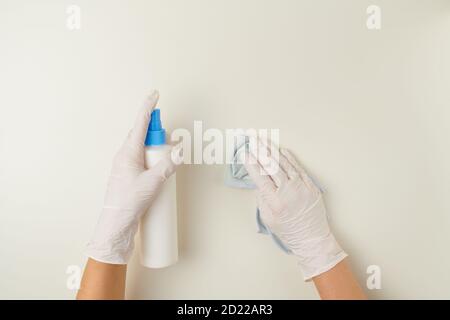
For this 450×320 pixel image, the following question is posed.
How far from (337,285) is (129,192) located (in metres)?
0.48

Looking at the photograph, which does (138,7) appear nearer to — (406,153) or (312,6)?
(312,6)

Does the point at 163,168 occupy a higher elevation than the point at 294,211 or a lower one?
higher

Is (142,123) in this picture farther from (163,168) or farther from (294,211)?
(294,211)

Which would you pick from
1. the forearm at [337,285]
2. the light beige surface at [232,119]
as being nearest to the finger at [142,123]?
the light beige surface at [232,119]

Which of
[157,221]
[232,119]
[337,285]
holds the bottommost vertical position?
[337,285]

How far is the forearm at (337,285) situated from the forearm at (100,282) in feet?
1.42

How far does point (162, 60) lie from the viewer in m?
0.76

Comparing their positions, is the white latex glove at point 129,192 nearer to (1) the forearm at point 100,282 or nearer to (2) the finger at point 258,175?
(1) the forearm at point 100,282

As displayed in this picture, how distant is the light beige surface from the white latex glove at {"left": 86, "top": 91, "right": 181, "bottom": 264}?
4.3 inches

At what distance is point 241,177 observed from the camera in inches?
30.1

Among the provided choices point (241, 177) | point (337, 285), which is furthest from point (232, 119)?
point (337, 285)

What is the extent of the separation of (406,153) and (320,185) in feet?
0.76

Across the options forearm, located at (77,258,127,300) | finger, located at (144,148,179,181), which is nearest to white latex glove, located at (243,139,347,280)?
finger, located at (144,148,179,181)
